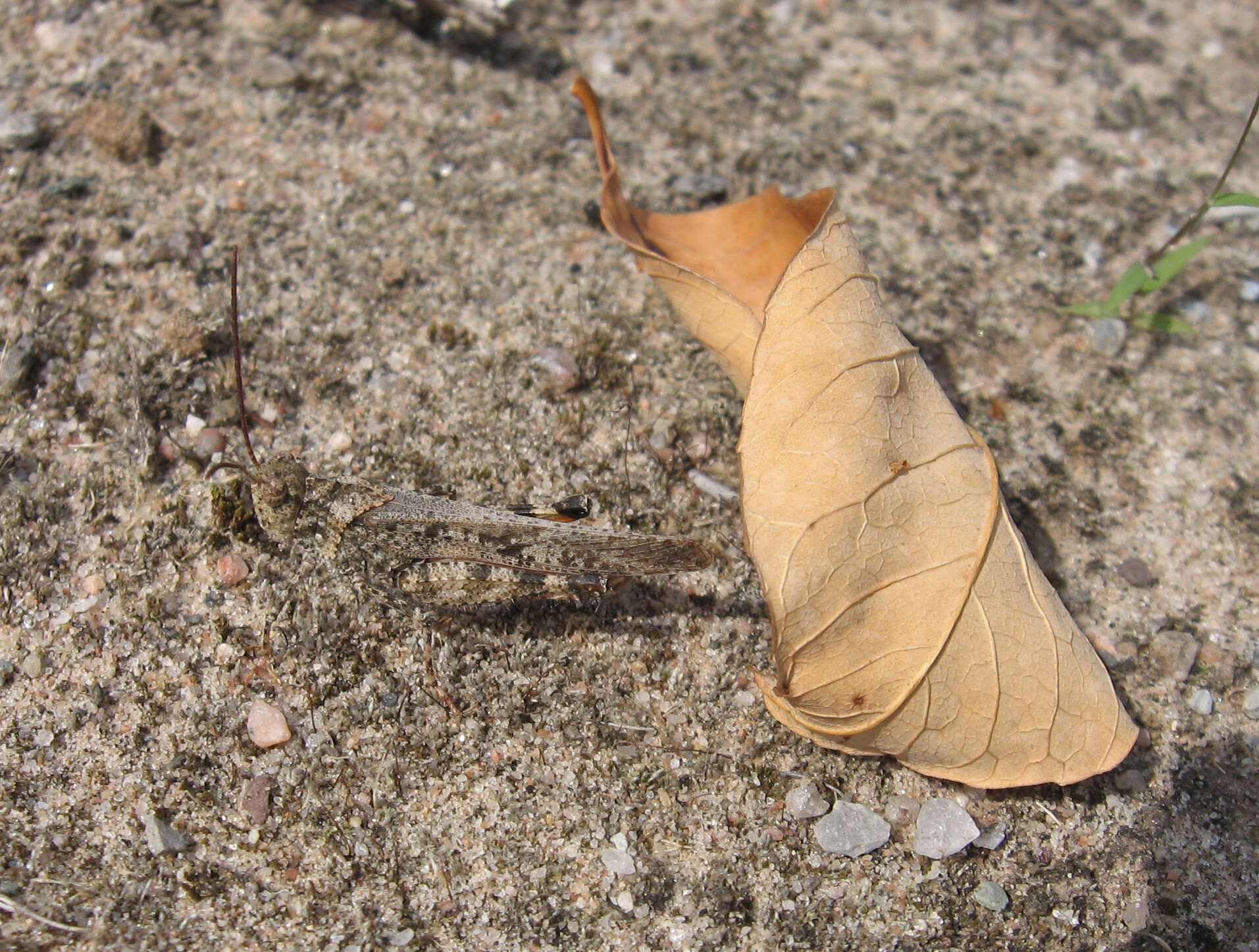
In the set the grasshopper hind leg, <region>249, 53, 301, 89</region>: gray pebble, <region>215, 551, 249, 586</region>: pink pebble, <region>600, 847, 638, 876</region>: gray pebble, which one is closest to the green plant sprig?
the grasshopper hind leg

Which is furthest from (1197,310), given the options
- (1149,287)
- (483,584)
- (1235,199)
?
(483,584)

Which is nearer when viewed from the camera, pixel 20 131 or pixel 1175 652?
pixel 1175 652

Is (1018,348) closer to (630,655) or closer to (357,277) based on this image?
(630,655)

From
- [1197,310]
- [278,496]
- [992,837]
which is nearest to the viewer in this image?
[992,837]

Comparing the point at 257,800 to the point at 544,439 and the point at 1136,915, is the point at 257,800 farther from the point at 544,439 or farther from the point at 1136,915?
the point at 1136,915

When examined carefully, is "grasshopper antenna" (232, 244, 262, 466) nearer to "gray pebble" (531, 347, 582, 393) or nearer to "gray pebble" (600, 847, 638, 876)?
"gray pebble" (531, 347, 582, 393)
